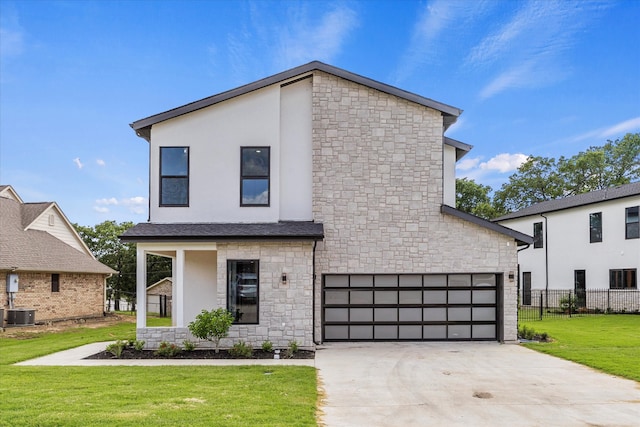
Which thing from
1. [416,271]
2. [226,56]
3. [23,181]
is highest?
[226,56]

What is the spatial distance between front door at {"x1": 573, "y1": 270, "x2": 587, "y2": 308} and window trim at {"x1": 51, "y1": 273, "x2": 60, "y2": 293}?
25.3m

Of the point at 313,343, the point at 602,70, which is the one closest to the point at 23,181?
the point at 313,343

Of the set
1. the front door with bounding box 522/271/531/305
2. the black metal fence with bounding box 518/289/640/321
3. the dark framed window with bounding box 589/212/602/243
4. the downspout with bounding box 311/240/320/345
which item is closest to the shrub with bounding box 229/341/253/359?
the downspout with bounding box 311/240/320/345

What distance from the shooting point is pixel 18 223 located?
22.3 m

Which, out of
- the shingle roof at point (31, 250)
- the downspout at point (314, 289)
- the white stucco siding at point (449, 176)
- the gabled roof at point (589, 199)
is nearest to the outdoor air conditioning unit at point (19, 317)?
the shingle roof at point (31, 250)

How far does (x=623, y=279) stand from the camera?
2362 centimetres

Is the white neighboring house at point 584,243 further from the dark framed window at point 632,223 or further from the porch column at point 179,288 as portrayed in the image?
the porch column at point 179,288

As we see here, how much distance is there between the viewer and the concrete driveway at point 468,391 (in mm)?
6805

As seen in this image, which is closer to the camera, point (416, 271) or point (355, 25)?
point (416, 271)

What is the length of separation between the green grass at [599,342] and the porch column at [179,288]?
9488 mm

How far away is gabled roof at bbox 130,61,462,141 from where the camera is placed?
45.1ft

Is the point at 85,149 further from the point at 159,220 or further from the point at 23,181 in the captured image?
the point at 159,220

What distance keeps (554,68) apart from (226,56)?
641 inches

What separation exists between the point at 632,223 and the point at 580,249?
3.39m
